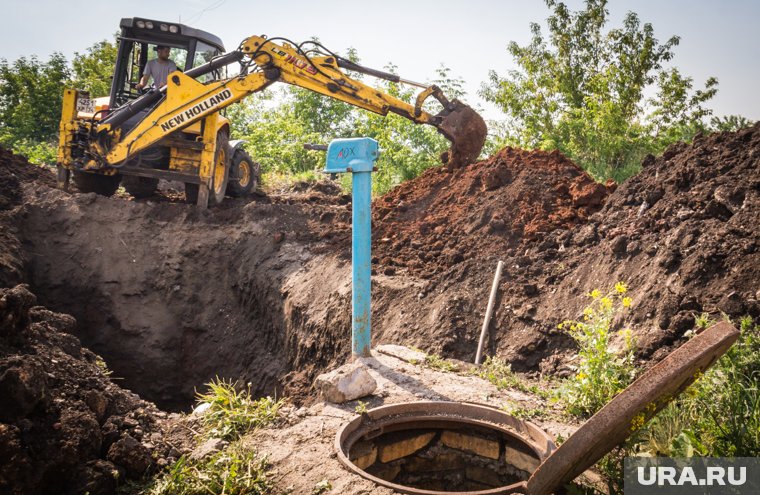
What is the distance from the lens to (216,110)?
940cm

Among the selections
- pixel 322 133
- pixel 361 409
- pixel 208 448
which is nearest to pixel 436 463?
pixel 361 409

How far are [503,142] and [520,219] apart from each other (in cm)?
749

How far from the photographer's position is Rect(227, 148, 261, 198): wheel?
1129cm

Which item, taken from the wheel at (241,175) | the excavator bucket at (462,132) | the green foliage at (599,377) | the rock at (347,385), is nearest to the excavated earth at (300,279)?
the excavator bucket at (462,132)

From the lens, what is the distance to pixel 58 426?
3250 mm

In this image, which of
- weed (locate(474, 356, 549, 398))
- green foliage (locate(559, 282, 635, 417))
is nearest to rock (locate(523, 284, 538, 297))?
weed (locate(474, 356, 549, 398))

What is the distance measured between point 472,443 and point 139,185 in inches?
338

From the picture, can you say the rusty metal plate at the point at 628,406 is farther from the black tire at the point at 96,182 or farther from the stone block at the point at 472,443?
the black tire at the point at 96,182

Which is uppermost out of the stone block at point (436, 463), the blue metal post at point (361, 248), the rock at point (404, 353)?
the blue metal post at point (361, 248)

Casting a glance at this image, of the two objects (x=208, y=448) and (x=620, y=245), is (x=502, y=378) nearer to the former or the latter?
(x=620, y=245)

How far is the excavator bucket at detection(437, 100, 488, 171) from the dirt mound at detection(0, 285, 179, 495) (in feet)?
24.2

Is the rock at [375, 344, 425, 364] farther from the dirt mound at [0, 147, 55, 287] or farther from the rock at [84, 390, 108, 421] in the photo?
the dirt mound at [0, 147, 55, 287]

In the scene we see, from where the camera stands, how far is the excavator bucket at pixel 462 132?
10.2 m

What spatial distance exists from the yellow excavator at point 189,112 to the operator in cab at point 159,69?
169mm
